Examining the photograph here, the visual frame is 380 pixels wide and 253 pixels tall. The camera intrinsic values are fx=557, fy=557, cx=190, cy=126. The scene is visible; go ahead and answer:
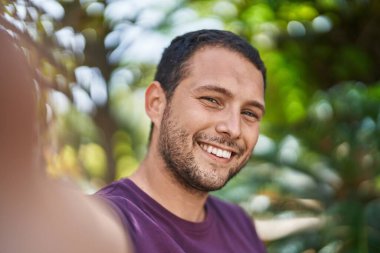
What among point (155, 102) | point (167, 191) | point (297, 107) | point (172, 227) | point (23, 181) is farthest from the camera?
point (297, 107)

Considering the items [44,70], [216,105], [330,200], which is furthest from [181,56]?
[330,200]

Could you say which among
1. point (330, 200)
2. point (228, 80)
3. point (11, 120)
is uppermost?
point (228, 80)

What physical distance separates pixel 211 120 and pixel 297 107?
7.13 m

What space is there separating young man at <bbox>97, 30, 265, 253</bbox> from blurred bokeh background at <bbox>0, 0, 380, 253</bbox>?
3.41 metres

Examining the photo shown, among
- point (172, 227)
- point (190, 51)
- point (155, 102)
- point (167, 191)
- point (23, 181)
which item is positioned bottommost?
point (172, 227)

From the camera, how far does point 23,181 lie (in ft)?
1.71

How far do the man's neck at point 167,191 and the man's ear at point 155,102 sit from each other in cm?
19

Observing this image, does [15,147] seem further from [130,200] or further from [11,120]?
[130,200]

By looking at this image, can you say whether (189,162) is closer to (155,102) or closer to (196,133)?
(196,133)

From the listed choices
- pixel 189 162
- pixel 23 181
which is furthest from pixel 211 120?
pixel 23 181

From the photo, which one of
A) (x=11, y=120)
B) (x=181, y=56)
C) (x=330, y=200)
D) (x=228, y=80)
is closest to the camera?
(x=11, y=120)

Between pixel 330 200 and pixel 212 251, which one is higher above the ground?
pixel 212 251

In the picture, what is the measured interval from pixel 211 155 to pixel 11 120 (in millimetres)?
1715

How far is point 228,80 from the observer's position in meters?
2.20
